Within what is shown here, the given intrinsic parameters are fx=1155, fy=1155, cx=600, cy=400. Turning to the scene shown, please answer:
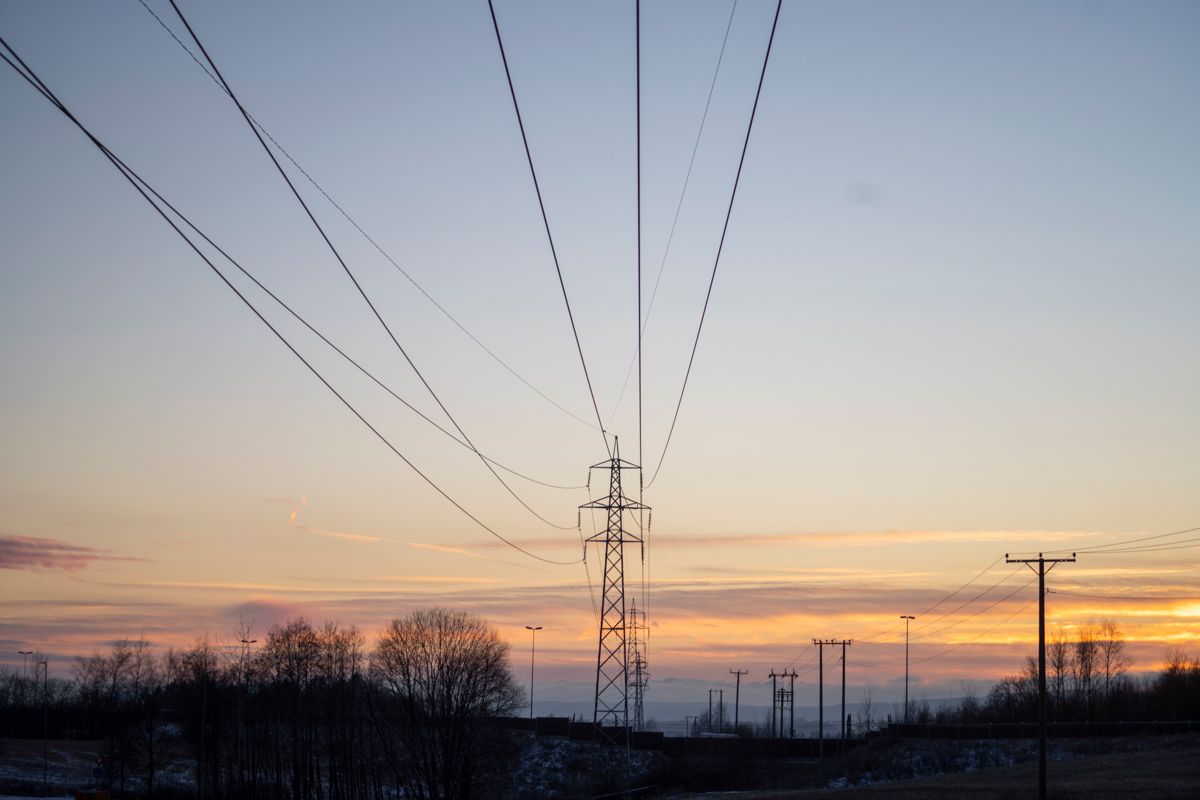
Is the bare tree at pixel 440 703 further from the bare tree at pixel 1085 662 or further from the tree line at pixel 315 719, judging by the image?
the bare tree at pixel 1085 662

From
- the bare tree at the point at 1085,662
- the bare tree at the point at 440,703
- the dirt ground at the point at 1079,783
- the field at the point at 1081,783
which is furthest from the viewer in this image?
the bare tree at the point at 1085,662

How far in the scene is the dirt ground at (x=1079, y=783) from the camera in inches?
1981

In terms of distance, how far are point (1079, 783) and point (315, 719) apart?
73052 millimetres

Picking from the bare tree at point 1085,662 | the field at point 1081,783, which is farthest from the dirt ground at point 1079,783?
the bare tree at point 1085,662

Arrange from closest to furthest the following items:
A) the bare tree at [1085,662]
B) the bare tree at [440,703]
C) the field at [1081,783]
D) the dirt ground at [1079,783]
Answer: the dirt ground at [1079,783], the field at [1081,783], the bare tree at [440,703], the bare tree at [1085,662]

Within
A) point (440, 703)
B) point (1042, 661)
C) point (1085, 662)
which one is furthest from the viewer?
point (1085, 662)

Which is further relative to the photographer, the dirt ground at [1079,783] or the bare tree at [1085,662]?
the bare tree at [1085,662]

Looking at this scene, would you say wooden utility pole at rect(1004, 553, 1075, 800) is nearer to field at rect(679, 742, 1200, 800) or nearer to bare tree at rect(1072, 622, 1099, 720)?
field at rect(679, 742, 1200, 800)

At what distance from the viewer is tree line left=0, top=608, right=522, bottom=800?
90.5m

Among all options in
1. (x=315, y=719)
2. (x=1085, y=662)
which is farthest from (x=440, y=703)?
(x=1085, y=662)

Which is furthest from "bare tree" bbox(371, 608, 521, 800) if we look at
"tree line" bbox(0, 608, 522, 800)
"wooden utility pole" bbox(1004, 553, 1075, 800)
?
"wooden utility pole" bbox(1004, 553, 1075, 800)

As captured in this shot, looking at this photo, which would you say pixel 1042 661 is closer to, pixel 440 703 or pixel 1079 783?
pixel 1079 783

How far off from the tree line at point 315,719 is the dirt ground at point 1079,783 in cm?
2067

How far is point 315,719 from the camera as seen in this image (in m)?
109
